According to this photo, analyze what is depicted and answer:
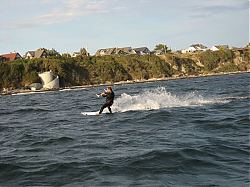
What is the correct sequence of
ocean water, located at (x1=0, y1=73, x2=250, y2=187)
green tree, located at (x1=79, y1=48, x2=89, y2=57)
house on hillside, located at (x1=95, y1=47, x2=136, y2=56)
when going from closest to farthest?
1. ocean water, located at (x1=0, y1=73, x2=250, y2=187)
2. green tree, located at (x1=79, y1=48, x2=89, y2=57)
3. house on hillside, located at (x1=95, y1=47, x2=136, y2=56)

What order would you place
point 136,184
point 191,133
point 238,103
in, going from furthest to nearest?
point 238,103 → point 191,133 → point 136,184

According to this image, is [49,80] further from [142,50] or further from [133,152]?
[133,152]

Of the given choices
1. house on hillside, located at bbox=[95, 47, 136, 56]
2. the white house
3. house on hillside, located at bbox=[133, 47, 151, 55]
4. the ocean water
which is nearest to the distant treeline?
the white house

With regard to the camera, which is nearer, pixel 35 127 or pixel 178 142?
pixel 178 142

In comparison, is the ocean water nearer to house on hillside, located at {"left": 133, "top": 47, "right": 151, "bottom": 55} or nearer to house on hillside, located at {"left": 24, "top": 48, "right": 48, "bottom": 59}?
house on hillside, located at {"left": 24, "top": 48, "right": 48, "bottom": 59}

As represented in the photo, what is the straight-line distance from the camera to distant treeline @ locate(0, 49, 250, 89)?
112m

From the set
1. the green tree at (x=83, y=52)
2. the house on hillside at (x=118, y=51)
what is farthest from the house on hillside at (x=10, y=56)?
the house on hillside at (x=118, y=51)

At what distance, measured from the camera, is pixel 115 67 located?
128875 millimetres

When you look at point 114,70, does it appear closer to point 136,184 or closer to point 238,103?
point 238,103

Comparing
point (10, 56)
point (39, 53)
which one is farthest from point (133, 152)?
point (39, 53)

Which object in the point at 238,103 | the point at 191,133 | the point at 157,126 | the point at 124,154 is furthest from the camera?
the point at 238,103

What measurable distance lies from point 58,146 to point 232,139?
7525 mm

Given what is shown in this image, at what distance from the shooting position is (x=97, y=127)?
76.2ft

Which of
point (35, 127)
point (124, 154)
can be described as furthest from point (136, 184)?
point (35, 127)
